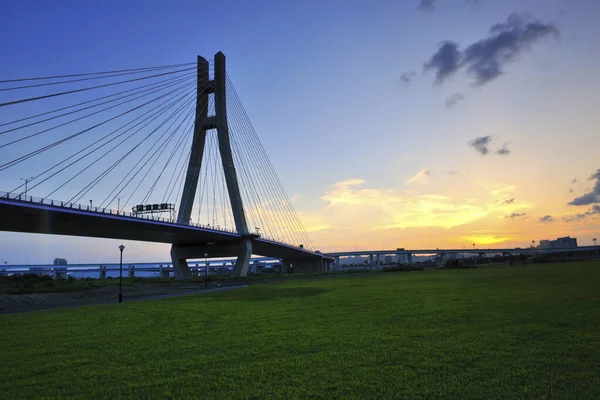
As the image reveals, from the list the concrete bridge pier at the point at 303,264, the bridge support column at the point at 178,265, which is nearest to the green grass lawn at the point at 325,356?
the bridge support column at the point at 178,265

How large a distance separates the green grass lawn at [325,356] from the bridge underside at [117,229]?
3164 cm

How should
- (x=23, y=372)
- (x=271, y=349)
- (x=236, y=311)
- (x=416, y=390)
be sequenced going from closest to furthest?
(x=416, y=390) → (x=23, y=372) → (x=271, y=349) → (x=236, y=311)

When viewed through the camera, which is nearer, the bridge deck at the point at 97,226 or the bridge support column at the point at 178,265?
the bridge deck at the point at 97,226

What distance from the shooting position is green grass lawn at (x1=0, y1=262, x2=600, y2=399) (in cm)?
580

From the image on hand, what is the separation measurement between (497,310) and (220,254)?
6568cm

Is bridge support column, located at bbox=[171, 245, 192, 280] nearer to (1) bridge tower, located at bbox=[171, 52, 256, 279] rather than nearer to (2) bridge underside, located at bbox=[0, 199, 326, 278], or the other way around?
(2) bridge underside, located at bbox=[0, 199, 326, 278]

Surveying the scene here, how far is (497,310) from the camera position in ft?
40.9

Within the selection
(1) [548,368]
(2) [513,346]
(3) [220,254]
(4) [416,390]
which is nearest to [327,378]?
(4) [416,390]

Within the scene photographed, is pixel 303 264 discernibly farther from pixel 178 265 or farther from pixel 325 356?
pixel 325 356

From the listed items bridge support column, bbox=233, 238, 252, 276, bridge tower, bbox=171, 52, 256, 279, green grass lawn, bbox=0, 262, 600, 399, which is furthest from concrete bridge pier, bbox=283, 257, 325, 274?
green grass lawn, bbox=0, 262, 600, 399

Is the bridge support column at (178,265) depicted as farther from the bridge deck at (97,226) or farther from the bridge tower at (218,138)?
the bridge tower at (218,138)

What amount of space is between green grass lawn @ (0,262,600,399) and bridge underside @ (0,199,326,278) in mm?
31635

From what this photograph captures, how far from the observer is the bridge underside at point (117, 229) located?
3938 cm

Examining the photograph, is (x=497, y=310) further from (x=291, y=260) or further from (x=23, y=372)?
(x=291, y=260)
